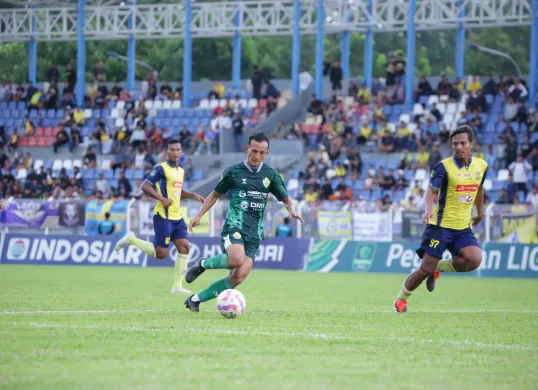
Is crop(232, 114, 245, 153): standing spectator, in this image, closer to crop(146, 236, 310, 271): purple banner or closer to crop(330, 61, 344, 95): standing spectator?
crop(330, 61, 344, 95): standing spectator

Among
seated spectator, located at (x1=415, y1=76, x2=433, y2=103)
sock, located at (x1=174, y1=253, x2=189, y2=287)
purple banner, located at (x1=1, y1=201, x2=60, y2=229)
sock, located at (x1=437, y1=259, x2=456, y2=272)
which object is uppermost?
seated spectator, located at (x1=415, y1=76, x2=433, y2=103)

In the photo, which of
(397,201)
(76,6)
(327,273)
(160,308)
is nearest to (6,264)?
(327,273)

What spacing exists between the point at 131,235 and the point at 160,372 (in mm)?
9964

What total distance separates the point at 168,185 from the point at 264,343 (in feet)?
24.5

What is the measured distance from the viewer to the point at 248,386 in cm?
703

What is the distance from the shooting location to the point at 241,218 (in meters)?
12.1

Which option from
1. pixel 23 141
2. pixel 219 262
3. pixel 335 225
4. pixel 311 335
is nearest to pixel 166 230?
pixel 219 262

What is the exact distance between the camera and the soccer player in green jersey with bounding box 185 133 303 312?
11.9 metres

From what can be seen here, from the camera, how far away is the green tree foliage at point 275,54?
215ft

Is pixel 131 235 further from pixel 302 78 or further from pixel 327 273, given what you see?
pixel 302 78

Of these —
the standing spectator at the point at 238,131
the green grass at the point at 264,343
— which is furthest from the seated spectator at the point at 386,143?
the green grass at the point at 264,343

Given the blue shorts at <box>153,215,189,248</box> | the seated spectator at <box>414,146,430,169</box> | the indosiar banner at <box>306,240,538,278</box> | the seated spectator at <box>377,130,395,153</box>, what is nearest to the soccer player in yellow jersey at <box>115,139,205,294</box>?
the blue shorts at <box>153,215,189,248</box>

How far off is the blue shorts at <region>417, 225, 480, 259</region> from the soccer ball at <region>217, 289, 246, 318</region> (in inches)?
106

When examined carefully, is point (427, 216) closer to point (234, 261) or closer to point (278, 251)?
point (234, 261)
